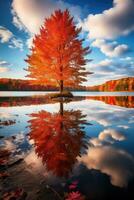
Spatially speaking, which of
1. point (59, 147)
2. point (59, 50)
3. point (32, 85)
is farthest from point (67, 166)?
point (32, 85)

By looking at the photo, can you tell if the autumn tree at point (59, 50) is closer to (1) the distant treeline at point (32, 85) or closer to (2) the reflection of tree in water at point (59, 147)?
(2) the reflection of tree in water at point (59, 147)

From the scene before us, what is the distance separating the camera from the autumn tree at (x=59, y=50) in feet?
71.0

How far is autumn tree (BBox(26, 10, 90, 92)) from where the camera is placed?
2164cm

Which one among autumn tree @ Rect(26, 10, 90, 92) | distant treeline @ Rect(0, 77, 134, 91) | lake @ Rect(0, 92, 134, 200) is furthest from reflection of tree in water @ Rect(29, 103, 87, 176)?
distant treeline @ Rect(0, 77, 134, 91)

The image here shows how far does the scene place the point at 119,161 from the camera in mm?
3992

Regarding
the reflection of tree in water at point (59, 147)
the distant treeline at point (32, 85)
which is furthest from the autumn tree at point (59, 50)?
the distant treeline at point (32, 85)

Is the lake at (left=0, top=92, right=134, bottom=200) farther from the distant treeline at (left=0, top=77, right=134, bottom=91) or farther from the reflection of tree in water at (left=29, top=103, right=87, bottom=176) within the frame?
the distant treeline at (left=0, top=77, right=134, bottom=91)

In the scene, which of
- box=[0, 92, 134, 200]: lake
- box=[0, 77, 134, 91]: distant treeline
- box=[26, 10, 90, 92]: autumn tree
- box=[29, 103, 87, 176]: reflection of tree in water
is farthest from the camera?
box=[0, 77, 134, 91]: distant treeline

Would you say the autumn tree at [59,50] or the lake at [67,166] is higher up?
the autumn tree at [59,50]

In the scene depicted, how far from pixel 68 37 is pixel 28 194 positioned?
21040 mm

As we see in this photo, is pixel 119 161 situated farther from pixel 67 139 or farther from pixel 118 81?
pixel 118 81

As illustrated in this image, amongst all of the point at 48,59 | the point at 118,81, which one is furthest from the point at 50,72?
the point at 118,81

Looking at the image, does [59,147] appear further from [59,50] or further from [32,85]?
[32,85]

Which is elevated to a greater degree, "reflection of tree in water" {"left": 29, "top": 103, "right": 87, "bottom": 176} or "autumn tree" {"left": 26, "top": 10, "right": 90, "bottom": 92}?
"autumn tree" {"left": 26, "top": 10, "right": 90, "bottom": 92}
